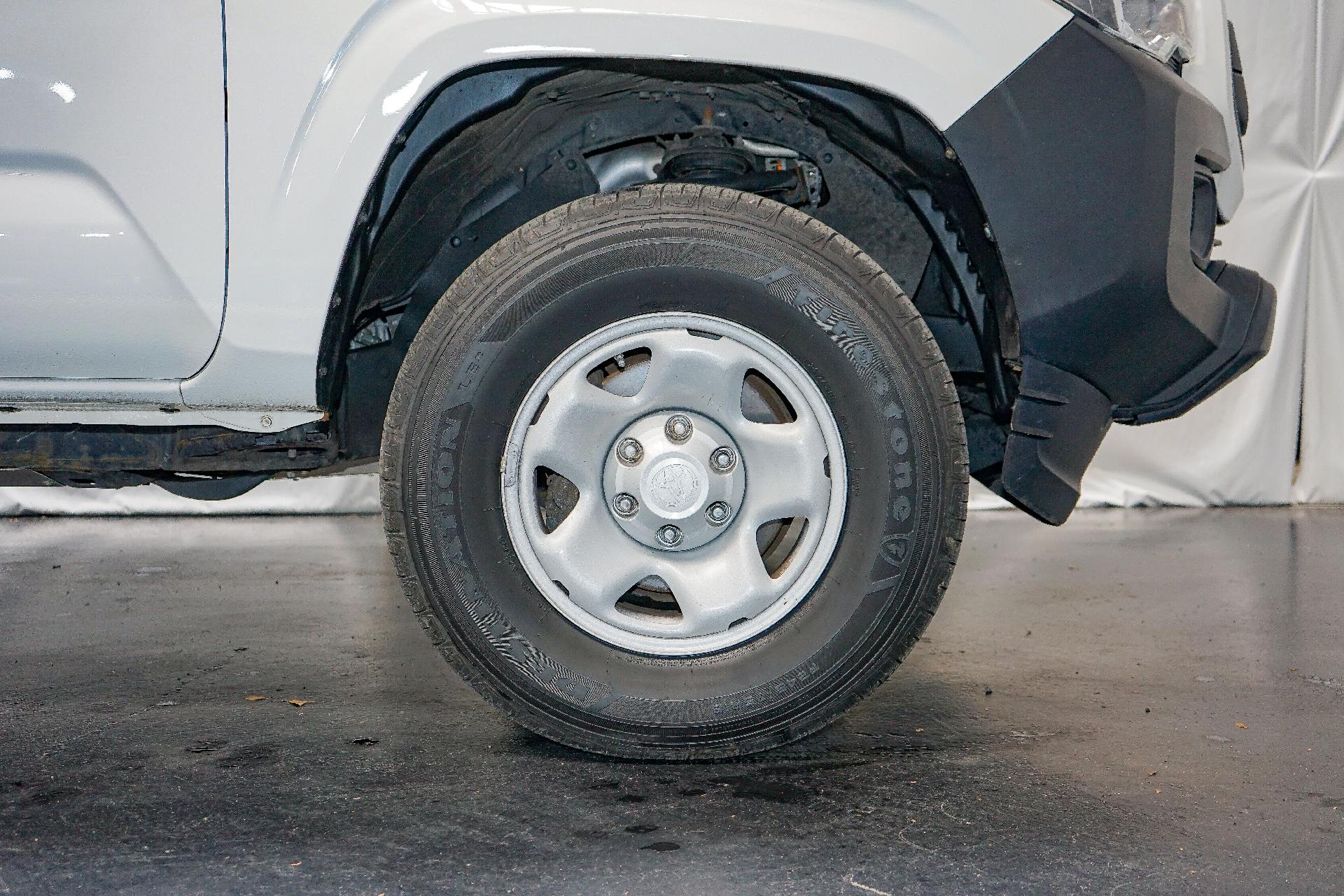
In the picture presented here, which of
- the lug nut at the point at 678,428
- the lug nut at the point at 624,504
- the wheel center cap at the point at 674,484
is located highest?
the lug nut at the point at 678,428

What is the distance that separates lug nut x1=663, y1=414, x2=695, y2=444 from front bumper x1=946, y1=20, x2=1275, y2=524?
20.1 inches

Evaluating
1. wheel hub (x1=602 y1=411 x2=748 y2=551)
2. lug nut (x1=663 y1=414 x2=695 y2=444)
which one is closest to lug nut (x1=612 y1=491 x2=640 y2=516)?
wheel hub (x1=602 y1=411 x2=748 y2=551)

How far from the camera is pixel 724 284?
142cm

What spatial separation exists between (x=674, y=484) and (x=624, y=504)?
8 centimetres

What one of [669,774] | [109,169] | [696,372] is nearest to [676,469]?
[696,372]

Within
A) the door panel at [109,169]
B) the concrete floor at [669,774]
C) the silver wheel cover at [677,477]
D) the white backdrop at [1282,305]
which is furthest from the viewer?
the white backdrop at [1282,305]

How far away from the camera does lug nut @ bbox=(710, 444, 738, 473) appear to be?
1473 mm

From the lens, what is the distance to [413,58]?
1349mm

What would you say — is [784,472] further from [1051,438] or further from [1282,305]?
[1282,305]

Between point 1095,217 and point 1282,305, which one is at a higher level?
point 1282,305

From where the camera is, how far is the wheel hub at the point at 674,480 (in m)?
1.46

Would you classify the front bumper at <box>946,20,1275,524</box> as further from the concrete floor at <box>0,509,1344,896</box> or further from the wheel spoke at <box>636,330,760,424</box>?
the concrete floor at <box>0,509,1344,896</box>

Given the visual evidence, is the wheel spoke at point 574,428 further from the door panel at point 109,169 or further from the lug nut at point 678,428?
the door panel at point 109,169

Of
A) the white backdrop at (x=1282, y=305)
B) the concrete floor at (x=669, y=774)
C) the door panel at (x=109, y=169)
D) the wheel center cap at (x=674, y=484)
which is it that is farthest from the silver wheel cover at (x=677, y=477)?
the white backdrop at (x=1282, y=305)
